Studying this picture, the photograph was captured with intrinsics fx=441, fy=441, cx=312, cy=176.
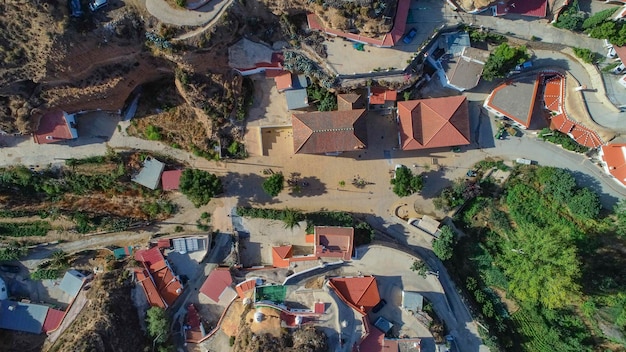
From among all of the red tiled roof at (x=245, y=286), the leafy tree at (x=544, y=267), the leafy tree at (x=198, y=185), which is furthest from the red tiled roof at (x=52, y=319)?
the leafy tree at (x=544, y=267)

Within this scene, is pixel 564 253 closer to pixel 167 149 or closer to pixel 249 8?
pixel 249 8

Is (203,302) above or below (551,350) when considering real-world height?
above

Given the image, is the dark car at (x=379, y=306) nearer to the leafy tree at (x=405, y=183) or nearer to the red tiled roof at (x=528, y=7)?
the leafy tree at (x=405, y=183)

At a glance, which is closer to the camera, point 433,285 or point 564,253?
point 564,253

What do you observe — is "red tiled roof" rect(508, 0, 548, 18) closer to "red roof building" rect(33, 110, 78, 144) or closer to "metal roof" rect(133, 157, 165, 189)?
"metal roof" rect(133, 157, 165, 189)

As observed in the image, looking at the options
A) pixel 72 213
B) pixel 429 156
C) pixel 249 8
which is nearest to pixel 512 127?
pixel 429 156

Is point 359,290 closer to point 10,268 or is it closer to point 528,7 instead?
point 528,7
